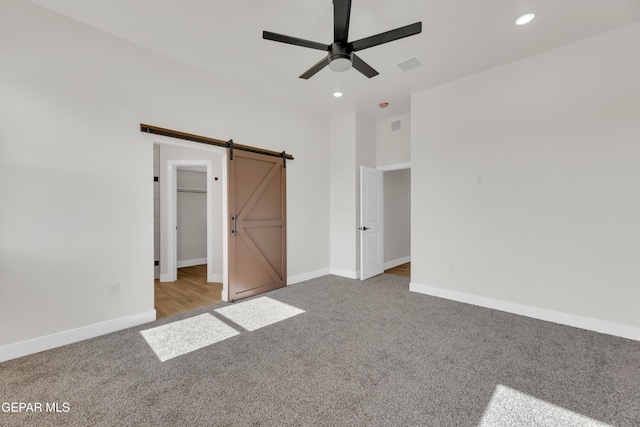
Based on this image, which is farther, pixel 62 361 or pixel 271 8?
pixel 271 8

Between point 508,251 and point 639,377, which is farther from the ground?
point 508,251

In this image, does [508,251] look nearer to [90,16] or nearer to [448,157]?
[448,157]

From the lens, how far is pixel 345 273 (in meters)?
5.21

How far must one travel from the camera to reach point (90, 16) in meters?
2.59

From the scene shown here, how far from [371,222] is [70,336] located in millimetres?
4444

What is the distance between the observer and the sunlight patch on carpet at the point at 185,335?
8.11 feet

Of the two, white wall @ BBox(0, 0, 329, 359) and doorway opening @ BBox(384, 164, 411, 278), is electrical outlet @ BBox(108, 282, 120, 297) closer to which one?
white wall @ BBox(0, 0, 329, 359)

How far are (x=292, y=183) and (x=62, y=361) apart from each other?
11.7ft

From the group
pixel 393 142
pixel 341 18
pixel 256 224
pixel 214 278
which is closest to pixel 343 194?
pixel 393 142

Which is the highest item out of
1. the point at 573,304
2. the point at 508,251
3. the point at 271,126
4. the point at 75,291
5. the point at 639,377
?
the point at 271,126

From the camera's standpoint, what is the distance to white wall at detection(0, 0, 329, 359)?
234 centimetres

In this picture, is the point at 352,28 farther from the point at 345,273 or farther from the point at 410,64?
Result: the point at 345,273

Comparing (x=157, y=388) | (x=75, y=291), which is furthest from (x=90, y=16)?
(x=157, y=388)

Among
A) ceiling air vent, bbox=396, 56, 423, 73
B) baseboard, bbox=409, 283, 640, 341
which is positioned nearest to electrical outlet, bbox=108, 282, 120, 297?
baseboard, bbox=409, 283, 640, 341
